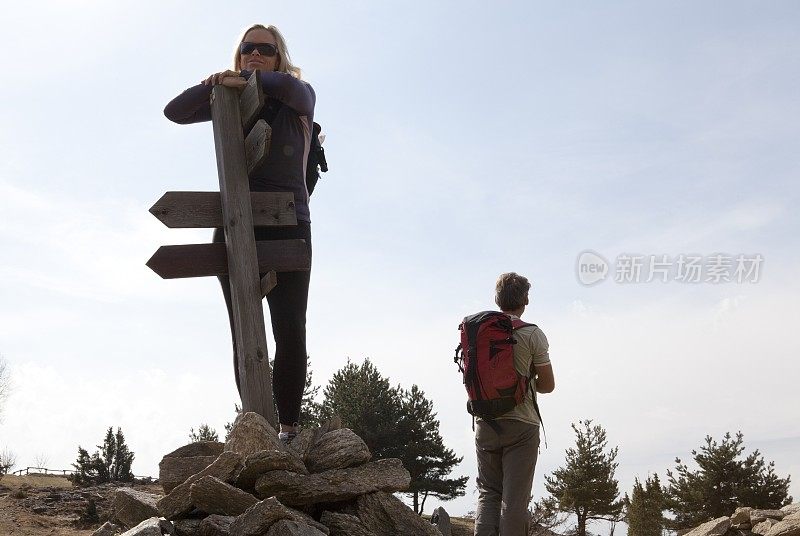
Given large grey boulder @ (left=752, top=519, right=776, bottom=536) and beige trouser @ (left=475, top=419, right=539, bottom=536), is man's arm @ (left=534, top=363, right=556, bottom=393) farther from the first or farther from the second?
large grey boulder @ (left=752, top=519, right=776, bottom=536)

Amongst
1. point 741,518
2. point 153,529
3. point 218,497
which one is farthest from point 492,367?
point 741,518

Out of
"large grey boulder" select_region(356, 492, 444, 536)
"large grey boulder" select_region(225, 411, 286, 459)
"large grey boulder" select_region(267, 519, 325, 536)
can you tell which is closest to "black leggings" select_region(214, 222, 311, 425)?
"large grey boulder" select_region(225, 411, 286, 459)

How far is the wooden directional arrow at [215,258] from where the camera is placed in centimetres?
563

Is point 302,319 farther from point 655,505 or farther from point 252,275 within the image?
point 655,505

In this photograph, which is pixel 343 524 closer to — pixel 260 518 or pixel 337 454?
pixel 337 454

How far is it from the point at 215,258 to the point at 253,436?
4.73ft

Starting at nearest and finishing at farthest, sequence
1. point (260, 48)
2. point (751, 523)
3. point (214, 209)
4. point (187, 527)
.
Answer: point (187, 527) → point (214, 209) → point (260, 48) → point (751, 523)

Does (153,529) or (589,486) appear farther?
(589,486)

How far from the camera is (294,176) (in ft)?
19.5

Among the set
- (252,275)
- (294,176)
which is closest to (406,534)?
(252,275)

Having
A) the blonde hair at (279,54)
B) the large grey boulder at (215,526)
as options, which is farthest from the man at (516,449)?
the blonde hair at (279,54)

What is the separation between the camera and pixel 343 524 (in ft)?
16.6

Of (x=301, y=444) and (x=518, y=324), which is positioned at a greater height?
(x=518, y=324)

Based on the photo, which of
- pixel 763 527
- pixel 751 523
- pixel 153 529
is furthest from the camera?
pixel 751 523
